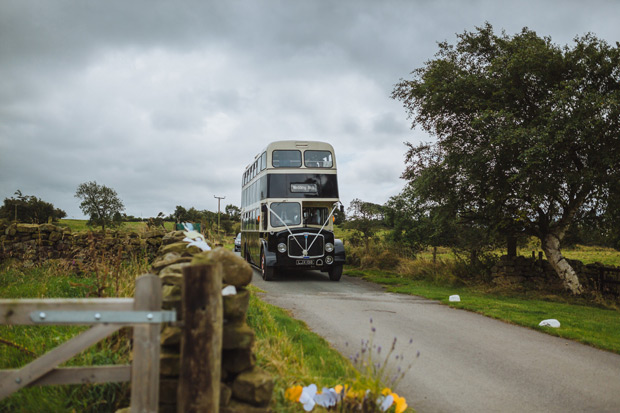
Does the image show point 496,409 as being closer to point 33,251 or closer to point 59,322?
point 59,322

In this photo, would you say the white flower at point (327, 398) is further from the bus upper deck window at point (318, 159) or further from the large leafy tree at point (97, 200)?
the large leafy tree at point (97, 200)

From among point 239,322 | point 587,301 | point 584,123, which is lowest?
point 587,301

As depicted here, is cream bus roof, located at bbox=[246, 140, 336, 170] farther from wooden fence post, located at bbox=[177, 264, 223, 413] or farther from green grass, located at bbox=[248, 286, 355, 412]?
wooden fence post, located at bbox=[177, 264, 223, 413]

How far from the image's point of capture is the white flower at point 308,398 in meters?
3.52

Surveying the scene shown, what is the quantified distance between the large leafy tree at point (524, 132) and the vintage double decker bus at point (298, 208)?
371 cm

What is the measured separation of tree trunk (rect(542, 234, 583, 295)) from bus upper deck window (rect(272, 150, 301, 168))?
911cm

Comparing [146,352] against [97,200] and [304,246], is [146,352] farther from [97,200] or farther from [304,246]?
[97,200]

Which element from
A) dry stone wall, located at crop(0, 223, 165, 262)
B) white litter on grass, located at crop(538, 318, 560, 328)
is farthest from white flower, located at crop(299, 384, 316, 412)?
dry stone wall, located at crop(0, 223, 165, 262)

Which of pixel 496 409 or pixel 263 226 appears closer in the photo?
pixel 496 409

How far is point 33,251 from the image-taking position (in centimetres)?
1259

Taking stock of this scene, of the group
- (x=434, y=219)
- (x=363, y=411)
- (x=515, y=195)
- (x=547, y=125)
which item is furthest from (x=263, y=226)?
(x=363, y=411)

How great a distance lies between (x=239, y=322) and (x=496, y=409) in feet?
9.64

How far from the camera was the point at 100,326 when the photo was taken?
2662 millimetres

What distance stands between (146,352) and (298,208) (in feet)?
46.9
